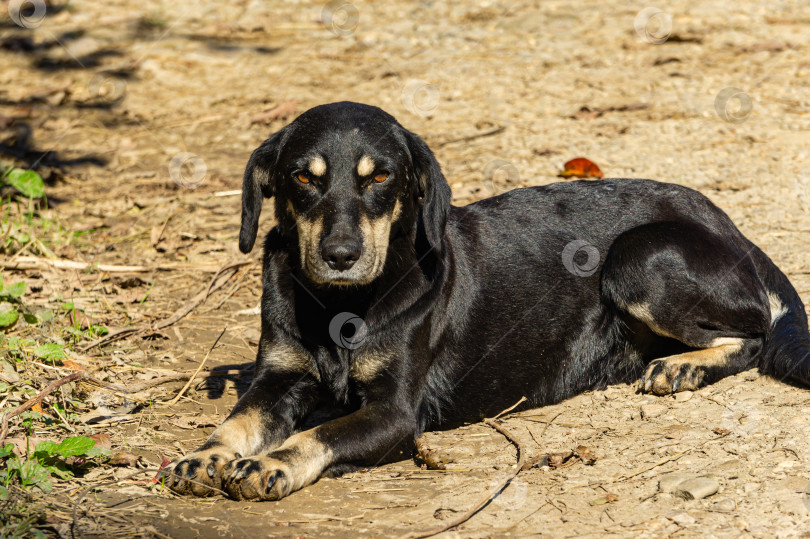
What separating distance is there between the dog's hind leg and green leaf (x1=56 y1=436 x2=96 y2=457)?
298 cm

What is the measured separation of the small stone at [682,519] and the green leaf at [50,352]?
3327 mm

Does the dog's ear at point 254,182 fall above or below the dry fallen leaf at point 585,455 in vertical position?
above

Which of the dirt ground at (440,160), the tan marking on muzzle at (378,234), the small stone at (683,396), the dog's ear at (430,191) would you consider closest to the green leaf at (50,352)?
the dirt ground at (440,160)

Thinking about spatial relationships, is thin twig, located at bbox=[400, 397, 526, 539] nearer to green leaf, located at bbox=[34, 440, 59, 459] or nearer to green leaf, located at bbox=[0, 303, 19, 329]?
green leaf, located at bbox=[34, 440, 59, 459]

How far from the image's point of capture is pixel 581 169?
24.5 feet

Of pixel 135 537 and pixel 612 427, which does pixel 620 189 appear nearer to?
pixel 612 427

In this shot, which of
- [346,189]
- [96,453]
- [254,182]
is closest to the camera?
[96,453]

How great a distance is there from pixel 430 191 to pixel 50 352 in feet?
7.56

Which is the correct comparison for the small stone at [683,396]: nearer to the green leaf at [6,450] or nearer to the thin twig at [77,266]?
the green leaf at [6,450]

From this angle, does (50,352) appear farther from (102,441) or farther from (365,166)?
(365,166)

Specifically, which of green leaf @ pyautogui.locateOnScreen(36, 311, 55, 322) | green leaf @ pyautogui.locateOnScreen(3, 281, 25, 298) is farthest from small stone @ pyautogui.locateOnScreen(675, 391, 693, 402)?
green leaf @ pyautogui.locateOnScreen(3, 281, 25, 298)

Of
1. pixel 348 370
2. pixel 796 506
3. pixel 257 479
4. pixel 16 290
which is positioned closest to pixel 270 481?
pixel 257 479

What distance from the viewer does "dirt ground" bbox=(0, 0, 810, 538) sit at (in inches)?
146

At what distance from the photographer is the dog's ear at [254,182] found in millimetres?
4664
